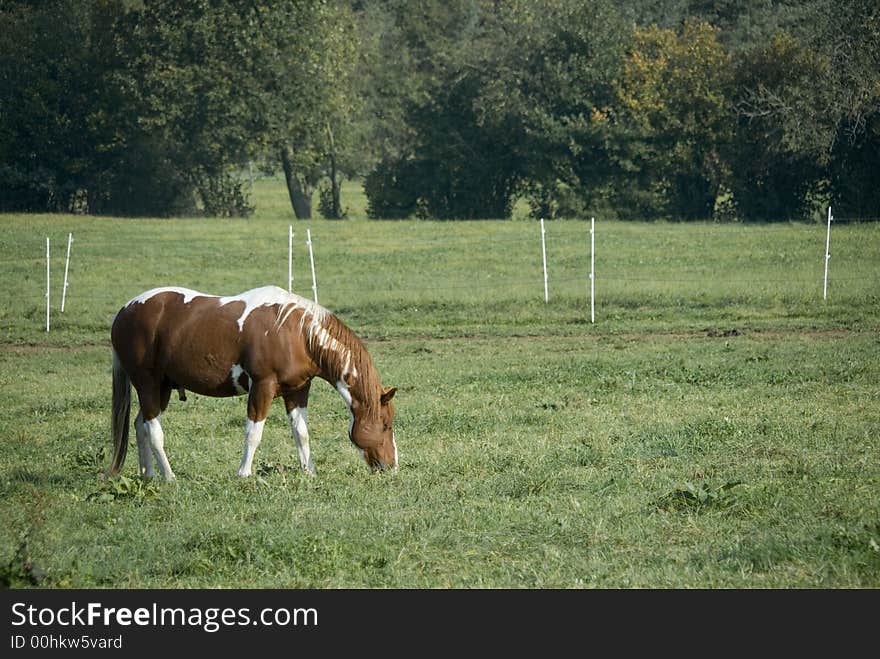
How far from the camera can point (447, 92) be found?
46562 millimetres

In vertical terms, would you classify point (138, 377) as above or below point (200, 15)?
below

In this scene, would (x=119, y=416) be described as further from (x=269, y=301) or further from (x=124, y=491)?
(x=269, y=301)

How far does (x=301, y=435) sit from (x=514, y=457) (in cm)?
174

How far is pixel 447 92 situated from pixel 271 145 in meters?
7.46

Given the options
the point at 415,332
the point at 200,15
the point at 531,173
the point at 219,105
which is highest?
the point at 200,15

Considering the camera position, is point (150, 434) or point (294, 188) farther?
point (294, 188)

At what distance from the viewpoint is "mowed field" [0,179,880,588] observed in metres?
6.60

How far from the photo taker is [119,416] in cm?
925

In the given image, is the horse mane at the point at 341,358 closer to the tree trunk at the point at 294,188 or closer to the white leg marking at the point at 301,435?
the white leg marking at the point at 301,435

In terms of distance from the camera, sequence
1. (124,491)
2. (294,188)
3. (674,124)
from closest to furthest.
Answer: (124,491) < (674,124) < (294,188)

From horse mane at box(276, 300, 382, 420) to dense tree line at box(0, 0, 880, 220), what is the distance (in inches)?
1217

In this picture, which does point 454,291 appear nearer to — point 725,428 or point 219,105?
point 725,428

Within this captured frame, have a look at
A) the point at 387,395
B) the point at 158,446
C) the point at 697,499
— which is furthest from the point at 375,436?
the point at 697,499

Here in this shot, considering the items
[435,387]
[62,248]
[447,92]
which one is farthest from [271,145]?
[435,387]
